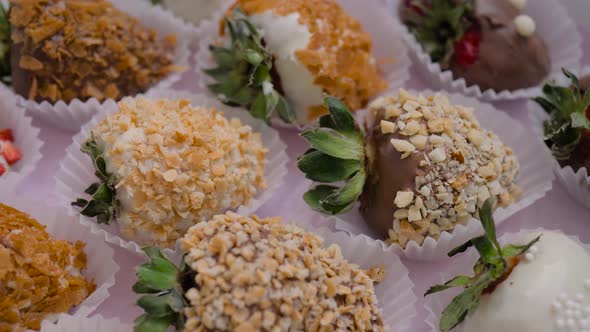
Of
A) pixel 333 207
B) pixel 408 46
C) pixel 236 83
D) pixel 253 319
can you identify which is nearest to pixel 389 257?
pixel 333 207

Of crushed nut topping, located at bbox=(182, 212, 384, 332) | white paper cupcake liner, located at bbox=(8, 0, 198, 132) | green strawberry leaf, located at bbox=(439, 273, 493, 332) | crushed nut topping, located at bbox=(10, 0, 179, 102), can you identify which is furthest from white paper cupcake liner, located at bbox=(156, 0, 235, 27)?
green strawberry leaf, located at bbox=(439, 273, 493, 332)

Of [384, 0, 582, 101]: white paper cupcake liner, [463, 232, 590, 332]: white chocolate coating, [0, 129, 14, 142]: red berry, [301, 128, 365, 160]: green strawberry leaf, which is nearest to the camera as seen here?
[463, 232, 590, 332]: white chocolate coating

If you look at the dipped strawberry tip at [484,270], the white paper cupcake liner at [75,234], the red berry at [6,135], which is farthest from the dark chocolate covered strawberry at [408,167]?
the red berry at [6,135]

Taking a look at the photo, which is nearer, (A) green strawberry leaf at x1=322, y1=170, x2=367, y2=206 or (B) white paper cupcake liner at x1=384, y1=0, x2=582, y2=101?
(A) green strawberry leaf at x1=322, y1=170, x2=367, y2=206

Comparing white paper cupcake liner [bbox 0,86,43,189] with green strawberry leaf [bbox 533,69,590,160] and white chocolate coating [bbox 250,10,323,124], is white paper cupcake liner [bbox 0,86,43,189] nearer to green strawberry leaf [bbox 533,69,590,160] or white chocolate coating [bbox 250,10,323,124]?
white chocolate coating [bbox 250,10,323,124]

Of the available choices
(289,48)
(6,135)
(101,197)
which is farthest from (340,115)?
(6,135)

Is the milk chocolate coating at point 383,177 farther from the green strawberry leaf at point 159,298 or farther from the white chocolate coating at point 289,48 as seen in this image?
the green strawberry leaf at point 159,298
